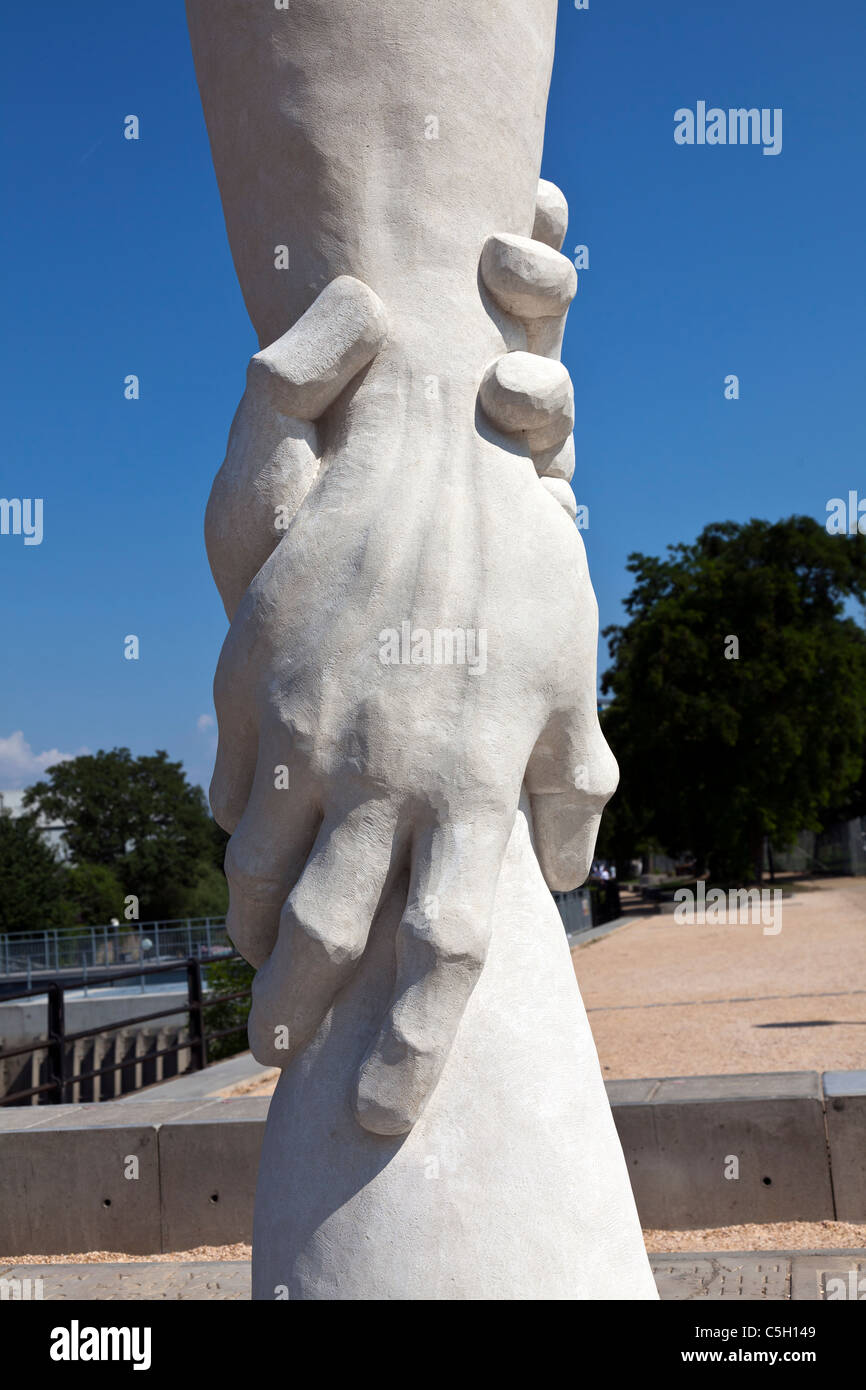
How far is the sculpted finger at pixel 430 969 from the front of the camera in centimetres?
233

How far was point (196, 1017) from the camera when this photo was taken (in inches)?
357

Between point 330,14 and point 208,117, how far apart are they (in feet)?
1.38

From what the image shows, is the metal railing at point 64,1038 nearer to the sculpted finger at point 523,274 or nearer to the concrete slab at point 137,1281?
the concrete slab at point 137,1281

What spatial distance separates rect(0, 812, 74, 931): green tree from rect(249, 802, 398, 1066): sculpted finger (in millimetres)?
41002

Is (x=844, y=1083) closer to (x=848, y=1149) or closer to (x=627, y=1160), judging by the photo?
(x=848, y=1149)

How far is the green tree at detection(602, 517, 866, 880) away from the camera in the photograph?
31.6 m

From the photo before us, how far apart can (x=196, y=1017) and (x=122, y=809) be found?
172 ft

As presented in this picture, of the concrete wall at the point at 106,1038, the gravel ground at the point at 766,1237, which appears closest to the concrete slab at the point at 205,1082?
the gravel ground at the point at 766,1237

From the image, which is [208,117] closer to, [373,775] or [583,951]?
[373,775]

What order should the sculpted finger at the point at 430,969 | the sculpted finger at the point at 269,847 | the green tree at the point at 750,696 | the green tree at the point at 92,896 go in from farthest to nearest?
the green tree at the point at 92,896, the green tree at the point at 750,696, the sculpted finger at the point at 269,847, the sculpted finger at the point at 430,969

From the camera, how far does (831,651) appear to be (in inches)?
1259

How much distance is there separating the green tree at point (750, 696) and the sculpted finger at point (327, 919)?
1134 inches

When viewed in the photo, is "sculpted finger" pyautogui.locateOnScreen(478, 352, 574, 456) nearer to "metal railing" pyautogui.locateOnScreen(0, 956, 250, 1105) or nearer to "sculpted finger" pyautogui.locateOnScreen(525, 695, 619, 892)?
"sculpted finger" pyautogui.locateOnScreen(525, 695, 619, 892)

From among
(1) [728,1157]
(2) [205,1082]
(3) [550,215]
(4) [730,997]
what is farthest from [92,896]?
(3) [550,215]
